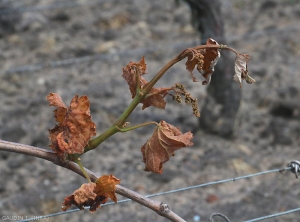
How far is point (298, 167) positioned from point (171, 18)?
274 cm

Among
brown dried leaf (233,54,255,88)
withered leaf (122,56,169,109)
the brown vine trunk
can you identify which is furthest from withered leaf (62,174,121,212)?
the brown vine trunk

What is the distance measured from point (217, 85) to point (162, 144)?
1732 millimetres

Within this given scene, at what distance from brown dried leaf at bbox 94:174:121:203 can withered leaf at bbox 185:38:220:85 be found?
0.73 ft

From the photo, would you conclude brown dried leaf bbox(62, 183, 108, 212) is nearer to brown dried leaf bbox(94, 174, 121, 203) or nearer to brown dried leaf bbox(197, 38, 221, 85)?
brown dried leaf bbox(94, 174, 121, 203)

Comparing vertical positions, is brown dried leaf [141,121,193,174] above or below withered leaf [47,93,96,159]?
below

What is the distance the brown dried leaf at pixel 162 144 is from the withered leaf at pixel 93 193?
0.25 feet

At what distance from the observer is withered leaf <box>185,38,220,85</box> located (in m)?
0.87

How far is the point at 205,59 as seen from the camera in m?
0.92

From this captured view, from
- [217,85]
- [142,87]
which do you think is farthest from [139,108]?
[142,87]

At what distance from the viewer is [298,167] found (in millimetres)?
1464

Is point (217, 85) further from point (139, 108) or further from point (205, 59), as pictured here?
point (205, 59)

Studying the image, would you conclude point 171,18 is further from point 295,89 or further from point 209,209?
point 209,209

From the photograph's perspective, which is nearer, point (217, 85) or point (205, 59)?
point (205, 59)

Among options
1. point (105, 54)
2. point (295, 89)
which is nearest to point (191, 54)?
point (295, 89)
